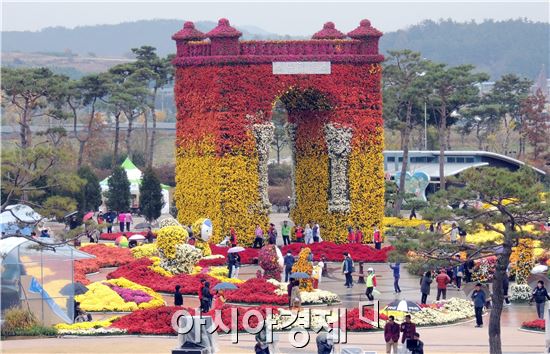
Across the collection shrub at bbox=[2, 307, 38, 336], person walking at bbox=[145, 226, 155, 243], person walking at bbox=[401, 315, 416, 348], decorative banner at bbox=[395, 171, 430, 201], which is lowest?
decorative banner at bbox=[395, 171, 430, 201]

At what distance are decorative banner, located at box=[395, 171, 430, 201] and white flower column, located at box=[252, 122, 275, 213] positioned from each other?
25.3 metres

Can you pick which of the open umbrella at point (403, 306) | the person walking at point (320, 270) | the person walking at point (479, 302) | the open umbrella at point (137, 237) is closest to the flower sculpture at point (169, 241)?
the person walking at point (320, 270)

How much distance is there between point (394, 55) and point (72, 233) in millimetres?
43675

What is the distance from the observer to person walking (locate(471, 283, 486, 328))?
3634 centimetres

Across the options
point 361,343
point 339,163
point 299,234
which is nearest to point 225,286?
point 361,343

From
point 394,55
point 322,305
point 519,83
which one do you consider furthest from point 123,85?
point 322,305

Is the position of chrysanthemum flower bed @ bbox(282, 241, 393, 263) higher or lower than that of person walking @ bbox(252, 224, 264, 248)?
lower

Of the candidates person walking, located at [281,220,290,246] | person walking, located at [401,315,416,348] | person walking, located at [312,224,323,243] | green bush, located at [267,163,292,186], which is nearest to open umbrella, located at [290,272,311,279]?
person walking, located at [401,315,416,348]

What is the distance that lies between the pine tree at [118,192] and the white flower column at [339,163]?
14.9 metres

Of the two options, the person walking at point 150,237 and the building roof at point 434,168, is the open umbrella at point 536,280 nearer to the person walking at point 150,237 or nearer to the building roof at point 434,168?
the person walking at point 150,237

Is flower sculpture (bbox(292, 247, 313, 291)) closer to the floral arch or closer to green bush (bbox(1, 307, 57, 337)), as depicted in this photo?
green bush (bbox(1, 307, 57, 337))

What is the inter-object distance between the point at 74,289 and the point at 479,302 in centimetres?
1016

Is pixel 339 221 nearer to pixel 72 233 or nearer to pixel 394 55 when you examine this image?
pixel 72 233

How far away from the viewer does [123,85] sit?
294 feet
